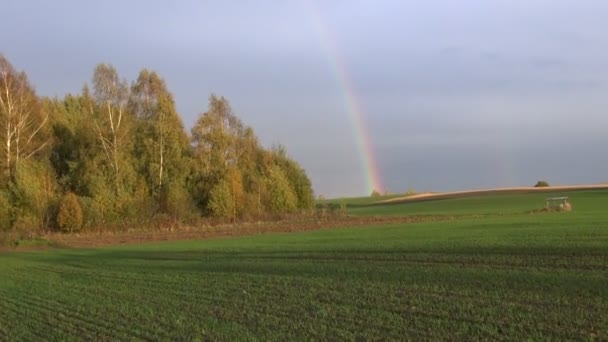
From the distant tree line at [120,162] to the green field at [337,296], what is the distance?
122 ft

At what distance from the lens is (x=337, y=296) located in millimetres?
16250

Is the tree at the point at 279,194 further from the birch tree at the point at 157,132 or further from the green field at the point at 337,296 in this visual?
the green field at the point at 337,296

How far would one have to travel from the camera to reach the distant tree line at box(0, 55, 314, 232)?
63.7 metres

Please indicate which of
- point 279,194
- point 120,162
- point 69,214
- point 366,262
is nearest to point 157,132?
point 120,162

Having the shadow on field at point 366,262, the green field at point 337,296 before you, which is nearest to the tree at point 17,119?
the shadow on field at point 366,262

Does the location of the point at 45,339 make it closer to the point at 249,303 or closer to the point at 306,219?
the point at 249,303

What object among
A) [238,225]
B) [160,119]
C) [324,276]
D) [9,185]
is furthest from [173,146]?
[324,276]

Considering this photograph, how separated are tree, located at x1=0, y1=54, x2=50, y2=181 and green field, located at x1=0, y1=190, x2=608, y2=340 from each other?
38548 mm

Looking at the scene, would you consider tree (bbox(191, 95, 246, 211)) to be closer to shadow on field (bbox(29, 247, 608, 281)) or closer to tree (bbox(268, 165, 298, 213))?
tree (bbox(268, 165, 298, 213))

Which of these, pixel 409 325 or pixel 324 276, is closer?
pixel 409 325

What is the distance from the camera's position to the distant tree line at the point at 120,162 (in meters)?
63.7

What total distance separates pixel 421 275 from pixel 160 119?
190 ft

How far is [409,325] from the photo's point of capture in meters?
12.1

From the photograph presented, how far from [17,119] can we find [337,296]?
56870mm
